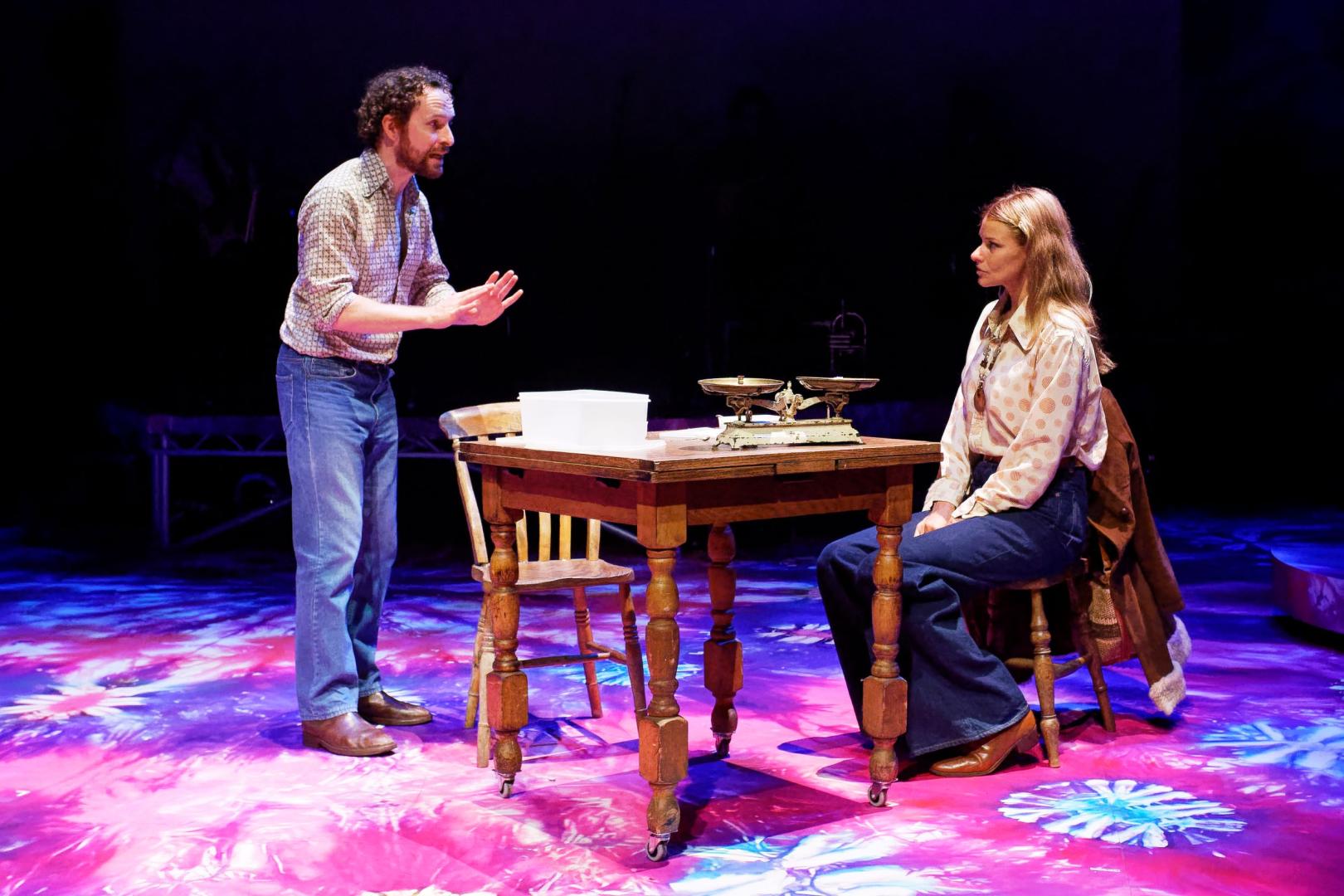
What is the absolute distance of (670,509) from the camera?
2498mm

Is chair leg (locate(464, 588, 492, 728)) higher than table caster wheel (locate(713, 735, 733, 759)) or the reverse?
higher

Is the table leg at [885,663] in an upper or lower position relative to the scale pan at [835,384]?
lower

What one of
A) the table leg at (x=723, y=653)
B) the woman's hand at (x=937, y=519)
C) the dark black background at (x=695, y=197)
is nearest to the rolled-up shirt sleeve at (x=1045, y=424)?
the woman's hand at (x=937, y=519)

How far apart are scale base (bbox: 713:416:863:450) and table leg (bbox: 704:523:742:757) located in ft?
1.66

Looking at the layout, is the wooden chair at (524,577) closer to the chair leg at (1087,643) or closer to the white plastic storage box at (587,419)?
the white plastic storage box at (587,419)

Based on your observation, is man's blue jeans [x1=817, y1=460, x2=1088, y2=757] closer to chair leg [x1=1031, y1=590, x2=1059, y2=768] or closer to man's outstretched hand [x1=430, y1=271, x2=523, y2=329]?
chair leg [x1=1031, y1=590, x2=1059, y2=768]

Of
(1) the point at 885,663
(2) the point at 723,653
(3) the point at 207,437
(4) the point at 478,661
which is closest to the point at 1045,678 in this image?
(1) the point at 885,663

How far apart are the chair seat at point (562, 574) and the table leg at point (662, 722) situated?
0.51 m

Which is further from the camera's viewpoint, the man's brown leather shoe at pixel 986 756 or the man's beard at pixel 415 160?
the man's beard at pixel 415 160

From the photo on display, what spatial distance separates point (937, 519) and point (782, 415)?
570mm

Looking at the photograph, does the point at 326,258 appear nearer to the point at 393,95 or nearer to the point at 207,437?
the point at 393,95

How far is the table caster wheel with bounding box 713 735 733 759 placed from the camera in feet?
10.6

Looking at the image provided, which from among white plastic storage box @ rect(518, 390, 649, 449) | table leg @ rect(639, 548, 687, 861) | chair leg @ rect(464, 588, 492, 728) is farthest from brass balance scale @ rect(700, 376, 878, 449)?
chair leg @ rect(464, 588, 492, 728)

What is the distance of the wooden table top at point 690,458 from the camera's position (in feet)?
8.04
